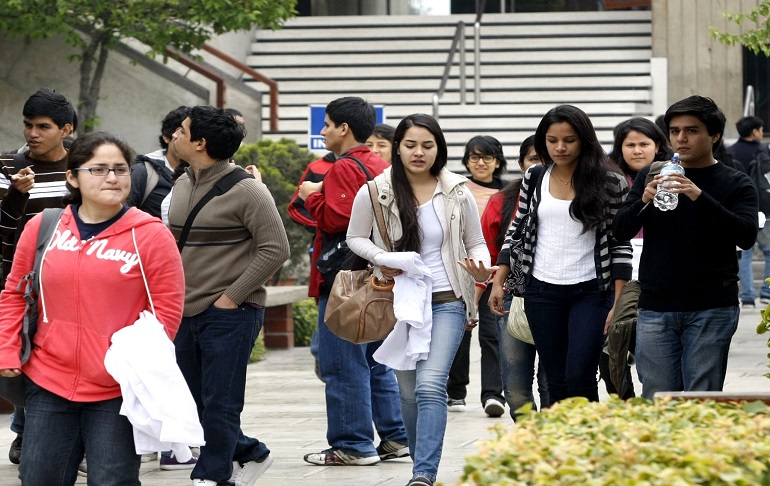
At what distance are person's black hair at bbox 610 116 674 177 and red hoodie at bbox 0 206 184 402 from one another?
10.9ft

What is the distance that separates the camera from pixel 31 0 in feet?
53.6

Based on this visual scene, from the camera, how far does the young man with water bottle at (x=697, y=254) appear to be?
609cm

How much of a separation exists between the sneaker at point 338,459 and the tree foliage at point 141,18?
9550 mm

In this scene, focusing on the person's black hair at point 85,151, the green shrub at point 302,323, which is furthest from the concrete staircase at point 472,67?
the person's black hair at point 85,151

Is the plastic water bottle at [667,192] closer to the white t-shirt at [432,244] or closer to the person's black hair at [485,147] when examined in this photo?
the white t-shirt at [432,244]

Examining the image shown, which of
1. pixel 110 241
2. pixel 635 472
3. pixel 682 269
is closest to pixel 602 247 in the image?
pixel 682 269

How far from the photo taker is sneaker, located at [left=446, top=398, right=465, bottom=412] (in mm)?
9959

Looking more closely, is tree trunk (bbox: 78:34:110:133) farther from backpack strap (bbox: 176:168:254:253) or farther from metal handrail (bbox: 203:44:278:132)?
backpack strap (bbox: 176:168:254:253)

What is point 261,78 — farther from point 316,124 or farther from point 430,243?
point 430,243

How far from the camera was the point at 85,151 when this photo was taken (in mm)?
5445

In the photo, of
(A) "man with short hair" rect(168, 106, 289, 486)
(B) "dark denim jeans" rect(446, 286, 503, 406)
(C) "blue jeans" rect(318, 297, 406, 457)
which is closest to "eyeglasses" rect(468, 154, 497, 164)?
(B) "dark denim jeans" rect(446, 286, 503, 406)

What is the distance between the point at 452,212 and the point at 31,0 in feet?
35.7

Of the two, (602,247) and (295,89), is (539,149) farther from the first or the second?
(295,89)

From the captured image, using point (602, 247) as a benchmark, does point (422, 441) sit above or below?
below
